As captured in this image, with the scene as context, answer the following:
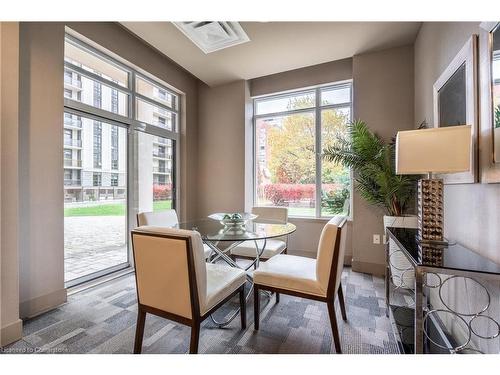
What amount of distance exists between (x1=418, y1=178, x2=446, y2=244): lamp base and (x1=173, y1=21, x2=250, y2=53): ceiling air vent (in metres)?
2.39

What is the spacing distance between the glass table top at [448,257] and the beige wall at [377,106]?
1.47m

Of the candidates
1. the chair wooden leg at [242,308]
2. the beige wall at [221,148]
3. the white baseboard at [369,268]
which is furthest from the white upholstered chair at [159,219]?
the white baseboard at [369,268]

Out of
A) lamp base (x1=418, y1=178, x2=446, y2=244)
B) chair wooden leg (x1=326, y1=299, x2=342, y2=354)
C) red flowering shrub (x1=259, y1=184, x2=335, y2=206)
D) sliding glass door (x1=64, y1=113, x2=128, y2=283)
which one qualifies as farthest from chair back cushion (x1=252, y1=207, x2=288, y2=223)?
sliding glass door (x1=64, y1=113, x2=128, y2=283)

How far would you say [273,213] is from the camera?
306 centimetres

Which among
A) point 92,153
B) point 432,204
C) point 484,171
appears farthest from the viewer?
point 92,153

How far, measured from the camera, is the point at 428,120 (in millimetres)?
2400

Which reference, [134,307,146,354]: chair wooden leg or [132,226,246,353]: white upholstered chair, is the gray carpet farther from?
[132,226,246,353]: white upholstered chair

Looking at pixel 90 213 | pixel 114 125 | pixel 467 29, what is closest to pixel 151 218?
pixel 90 213

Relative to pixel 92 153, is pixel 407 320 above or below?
below

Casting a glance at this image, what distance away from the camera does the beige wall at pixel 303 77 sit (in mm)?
3459

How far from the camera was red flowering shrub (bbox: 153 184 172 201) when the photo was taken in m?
3.58

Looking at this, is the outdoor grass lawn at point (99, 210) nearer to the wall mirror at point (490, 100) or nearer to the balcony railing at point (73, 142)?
the balcony railing at point (73, 142)
